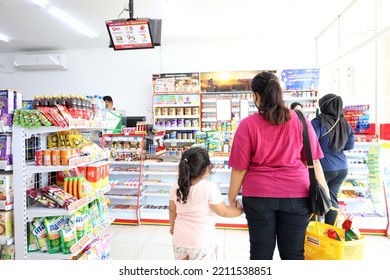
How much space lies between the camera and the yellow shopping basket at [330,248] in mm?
1818

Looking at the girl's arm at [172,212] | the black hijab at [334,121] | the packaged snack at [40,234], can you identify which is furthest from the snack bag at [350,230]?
the packaged snack at [40,234]

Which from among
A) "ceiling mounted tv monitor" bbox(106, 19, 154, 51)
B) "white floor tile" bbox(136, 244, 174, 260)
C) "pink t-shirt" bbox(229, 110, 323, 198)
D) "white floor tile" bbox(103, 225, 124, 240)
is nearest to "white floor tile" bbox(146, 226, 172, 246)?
"white floor tile" bbox(136, 244, 174, 260)

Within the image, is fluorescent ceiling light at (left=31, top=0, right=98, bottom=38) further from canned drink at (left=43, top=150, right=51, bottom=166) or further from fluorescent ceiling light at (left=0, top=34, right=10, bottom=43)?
canned drink at (left=43, top=150, right=51, bottom=166)

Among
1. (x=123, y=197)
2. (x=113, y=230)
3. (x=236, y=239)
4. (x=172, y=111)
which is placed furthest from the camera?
(x=172, y=111)

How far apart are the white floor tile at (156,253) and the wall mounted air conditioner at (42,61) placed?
647 centimetres

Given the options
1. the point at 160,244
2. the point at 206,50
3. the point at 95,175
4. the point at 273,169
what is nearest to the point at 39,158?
the point at 95,175

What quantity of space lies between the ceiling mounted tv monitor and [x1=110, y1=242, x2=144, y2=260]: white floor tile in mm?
2825

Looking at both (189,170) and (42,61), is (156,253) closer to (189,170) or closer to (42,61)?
(189,170)

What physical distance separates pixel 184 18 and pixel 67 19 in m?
2.43

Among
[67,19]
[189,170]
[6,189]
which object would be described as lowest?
[6,189]

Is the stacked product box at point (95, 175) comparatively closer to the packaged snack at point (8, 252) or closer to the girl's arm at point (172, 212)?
the packaged snack at point (8, 252)

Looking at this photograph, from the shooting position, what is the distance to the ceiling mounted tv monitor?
13.4 ft

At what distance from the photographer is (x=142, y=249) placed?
11.6 feet

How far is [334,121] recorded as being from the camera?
2.85m
